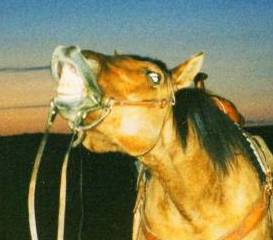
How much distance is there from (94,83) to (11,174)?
22.9 metres

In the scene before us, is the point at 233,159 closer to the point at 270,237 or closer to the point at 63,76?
the point at 270,237

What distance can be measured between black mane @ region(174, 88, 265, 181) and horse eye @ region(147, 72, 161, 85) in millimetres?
291

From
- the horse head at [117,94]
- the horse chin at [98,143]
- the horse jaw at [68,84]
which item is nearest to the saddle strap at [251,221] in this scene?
the horse head at [117,94]

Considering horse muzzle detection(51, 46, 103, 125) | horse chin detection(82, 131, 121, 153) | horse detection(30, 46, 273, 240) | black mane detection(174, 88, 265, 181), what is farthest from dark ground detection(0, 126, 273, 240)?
black mane detection(174, 88, 265, 181)

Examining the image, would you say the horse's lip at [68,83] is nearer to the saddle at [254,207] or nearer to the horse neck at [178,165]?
the horse neck at [178,165]

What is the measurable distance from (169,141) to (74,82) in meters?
0.84

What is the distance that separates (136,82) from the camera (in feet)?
10.1

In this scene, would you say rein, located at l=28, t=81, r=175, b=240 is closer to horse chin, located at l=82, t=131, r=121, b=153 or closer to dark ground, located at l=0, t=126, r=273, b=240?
horse chin, located at l=82, t=131, r=121, b=153

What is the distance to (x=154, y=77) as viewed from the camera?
10.5 ft

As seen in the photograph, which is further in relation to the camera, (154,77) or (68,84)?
(154,77)

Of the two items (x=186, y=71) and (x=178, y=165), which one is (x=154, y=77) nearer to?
(x=186, y=71)

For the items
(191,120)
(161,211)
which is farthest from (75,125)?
(161,211)

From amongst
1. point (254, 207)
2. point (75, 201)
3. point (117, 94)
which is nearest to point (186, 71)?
point (117, 94)

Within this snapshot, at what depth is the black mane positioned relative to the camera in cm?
353
